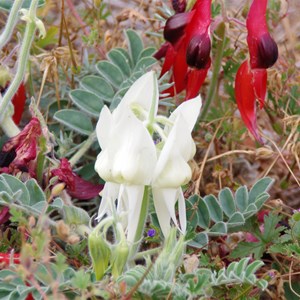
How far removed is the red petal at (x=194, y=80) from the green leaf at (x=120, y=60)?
0.16m

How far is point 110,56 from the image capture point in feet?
5.74

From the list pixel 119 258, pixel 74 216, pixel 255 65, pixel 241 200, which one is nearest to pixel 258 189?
pixel 241 200

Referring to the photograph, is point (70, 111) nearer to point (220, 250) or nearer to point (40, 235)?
point (220, 250)

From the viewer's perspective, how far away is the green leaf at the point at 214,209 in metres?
1.47

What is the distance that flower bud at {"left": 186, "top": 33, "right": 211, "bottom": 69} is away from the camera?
1574mm

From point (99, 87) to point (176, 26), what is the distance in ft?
0.68

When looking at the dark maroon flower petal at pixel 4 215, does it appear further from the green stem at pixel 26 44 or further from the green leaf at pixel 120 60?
the green leaf at pixel 120 60

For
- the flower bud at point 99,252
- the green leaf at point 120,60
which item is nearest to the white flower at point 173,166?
the flower bud at point 99,252

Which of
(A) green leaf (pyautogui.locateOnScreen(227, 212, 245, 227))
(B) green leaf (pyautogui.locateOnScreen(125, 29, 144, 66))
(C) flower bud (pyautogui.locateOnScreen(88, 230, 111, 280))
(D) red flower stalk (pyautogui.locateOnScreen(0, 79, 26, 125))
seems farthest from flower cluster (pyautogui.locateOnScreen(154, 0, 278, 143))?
(C) flower bud (pyautogui.locateOnScreen(88, 230, 111, 280))

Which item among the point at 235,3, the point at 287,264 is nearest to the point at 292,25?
the point at 235,3

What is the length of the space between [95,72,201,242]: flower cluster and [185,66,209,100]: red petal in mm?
423

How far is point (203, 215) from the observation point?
1468 mm

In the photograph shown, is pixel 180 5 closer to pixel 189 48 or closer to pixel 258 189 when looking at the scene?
pixel 189 48

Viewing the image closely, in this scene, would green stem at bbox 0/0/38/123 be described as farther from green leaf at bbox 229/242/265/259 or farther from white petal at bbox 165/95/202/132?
green leaf at bbox 229/242/265/259
